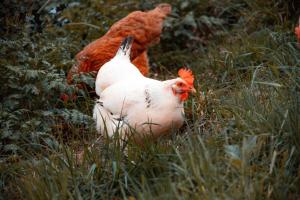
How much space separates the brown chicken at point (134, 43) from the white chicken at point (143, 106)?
1469 mm

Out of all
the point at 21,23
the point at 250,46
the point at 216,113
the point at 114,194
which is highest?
the point at 21,23

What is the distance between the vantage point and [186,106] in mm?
5609

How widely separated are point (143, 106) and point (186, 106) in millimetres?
923

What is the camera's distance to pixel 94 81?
6180mm

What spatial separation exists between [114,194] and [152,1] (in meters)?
4.90

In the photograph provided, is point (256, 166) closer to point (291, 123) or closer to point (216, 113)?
point (291, 123)

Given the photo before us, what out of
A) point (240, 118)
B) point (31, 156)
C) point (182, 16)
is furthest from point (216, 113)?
point (182, 16)

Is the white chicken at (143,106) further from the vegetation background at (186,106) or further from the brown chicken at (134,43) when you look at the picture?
the brown chicken at (134,43)

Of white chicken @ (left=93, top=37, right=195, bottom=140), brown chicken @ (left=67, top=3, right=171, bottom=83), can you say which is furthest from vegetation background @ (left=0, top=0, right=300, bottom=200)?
brown chicken @ (left=67, top=3, right=171, bottom=83)

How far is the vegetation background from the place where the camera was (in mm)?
3879

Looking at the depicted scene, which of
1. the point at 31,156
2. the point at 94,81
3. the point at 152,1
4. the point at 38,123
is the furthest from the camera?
the point at 152,1

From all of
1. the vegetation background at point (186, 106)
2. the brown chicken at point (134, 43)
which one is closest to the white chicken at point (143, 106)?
the vegetation background at point (186, 106)

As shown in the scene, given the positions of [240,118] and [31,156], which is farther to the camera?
[31,156]

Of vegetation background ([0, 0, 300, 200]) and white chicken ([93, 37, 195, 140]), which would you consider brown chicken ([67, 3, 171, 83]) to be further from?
white chicken ([93, 37, 195, 140])
